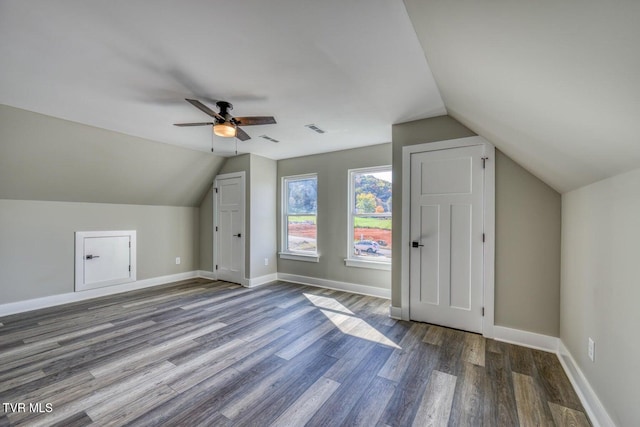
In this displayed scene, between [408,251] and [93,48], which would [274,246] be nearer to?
[408,251]

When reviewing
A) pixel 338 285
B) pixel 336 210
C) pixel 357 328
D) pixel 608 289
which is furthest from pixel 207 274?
pixel 608 289

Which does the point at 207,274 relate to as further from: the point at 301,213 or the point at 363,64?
the point at 363,64

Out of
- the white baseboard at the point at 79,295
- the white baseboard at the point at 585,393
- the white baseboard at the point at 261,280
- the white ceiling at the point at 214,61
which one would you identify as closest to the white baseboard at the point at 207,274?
the white baseboard at the point at 79,295

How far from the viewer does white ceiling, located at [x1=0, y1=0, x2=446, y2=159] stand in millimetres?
1531

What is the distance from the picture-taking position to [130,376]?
2131 millimetres

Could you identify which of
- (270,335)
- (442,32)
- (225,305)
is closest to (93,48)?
(442,32)

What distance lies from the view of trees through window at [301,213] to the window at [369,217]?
75cm

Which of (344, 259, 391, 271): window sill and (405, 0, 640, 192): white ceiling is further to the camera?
(344, 259, 391, 271): window sill

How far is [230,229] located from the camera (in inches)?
204

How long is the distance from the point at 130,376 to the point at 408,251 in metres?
2.94

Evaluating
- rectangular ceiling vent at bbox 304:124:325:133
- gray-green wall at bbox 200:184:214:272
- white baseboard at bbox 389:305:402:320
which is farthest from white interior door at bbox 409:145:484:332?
gray-green wall at bbox 200:184:214:272

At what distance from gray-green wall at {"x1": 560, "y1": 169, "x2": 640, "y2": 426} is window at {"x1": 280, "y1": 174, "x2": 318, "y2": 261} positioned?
3.49 metres

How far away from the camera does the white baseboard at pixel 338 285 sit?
13.7 ft

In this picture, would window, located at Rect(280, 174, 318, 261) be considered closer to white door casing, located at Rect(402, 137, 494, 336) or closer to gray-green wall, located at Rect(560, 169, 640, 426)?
Result: white door casing, located at Rect(402, 137, 494, 336)
